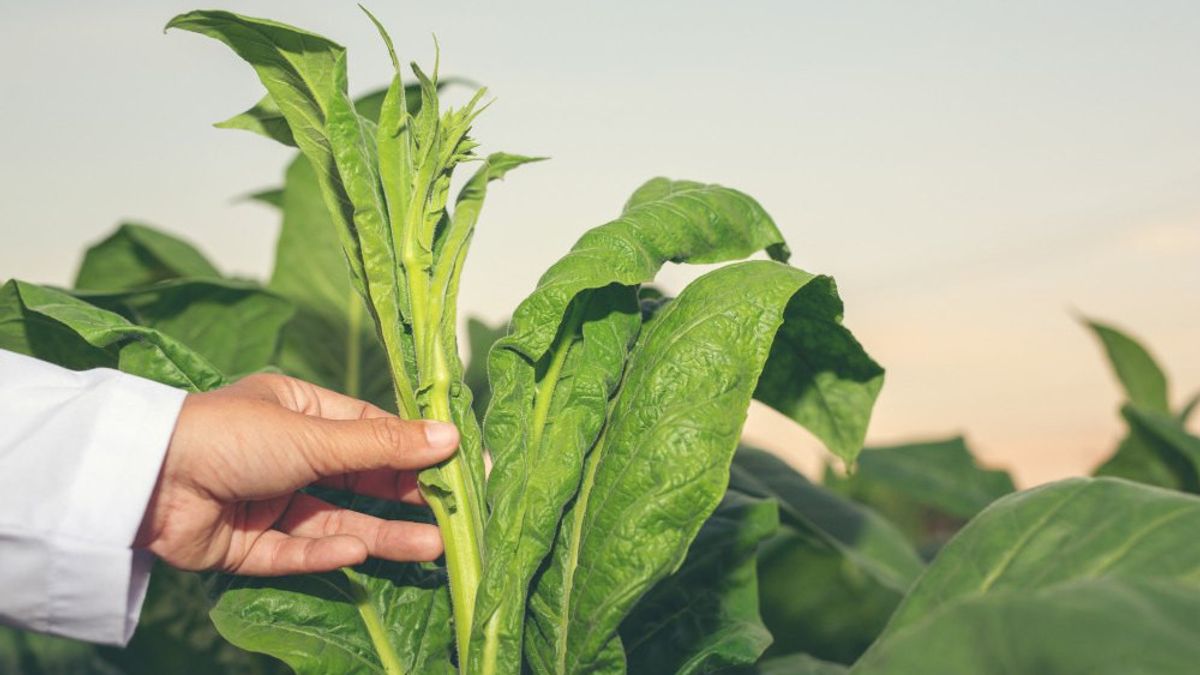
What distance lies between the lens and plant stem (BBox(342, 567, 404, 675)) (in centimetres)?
107

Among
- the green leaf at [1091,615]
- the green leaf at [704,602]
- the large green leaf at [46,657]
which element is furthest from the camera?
the large green leaf at [46,657]

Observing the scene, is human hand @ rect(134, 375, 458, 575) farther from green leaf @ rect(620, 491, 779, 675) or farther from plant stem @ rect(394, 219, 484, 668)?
green leaf @ rect(620, 491, 779, 675)

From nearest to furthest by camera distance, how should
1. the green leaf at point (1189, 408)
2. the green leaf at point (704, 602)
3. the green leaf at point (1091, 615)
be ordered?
the green leaf at point (1091, 615)
the green leaf at point (704, 602)
the green leaf at point (1189, 408)

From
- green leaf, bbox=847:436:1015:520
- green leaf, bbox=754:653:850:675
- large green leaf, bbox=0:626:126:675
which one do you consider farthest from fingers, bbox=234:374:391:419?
green leaf, bbox=847:436:1015:520

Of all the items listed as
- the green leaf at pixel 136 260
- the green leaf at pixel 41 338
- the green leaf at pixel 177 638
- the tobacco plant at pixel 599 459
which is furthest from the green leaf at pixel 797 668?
the green leaf at pixel 136 260

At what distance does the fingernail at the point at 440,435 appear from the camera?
97cm

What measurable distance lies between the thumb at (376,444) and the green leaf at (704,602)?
0.31 m

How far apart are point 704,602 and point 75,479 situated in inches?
23.0

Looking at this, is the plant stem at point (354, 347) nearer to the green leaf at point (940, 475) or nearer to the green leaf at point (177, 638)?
the green leaf at point (177, 638)

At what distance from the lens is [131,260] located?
1.80 metres

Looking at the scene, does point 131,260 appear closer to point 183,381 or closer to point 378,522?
point 183,381

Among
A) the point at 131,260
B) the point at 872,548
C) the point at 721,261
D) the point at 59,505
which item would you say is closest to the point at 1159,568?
the point at 721,261

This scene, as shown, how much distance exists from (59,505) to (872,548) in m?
A: 1.02

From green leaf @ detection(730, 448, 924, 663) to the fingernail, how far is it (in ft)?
2.31
